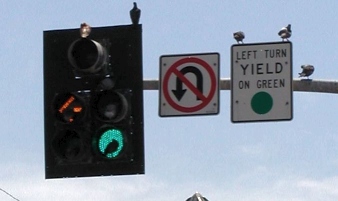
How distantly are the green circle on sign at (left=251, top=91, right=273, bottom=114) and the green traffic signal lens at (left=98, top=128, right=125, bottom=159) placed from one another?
1.62m

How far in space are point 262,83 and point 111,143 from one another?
6.20 ft

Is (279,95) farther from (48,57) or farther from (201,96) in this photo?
(48,57)

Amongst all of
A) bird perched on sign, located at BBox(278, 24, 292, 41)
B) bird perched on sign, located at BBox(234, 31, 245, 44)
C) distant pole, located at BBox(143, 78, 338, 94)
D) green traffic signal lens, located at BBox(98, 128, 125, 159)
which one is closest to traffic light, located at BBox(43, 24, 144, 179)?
green traffic signal lens, located at BBox(98, 128, 125, 159)

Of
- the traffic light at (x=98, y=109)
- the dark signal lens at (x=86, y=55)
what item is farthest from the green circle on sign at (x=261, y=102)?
the dark signal lens at (x=86, y=55)

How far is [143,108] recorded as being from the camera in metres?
9.25

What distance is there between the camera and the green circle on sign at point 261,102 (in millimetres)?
9617

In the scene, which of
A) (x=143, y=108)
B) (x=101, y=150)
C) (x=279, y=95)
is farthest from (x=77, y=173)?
(x=279, y=95)

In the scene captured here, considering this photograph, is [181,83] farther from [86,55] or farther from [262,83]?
[86,55]

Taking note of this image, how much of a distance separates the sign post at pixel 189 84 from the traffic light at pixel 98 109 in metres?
0.65

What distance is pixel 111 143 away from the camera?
9.12m

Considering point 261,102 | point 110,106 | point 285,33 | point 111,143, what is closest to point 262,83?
point 261,102

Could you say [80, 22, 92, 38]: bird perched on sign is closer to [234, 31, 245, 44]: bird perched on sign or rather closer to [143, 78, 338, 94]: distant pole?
[143, 78, 338, 94]: distant pole

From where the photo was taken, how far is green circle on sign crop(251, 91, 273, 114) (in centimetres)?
962

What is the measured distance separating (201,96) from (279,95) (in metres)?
0.88
